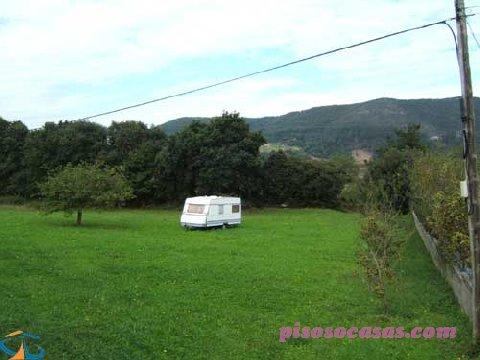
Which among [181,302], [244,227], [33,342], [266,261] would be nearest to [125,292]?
[181,302]

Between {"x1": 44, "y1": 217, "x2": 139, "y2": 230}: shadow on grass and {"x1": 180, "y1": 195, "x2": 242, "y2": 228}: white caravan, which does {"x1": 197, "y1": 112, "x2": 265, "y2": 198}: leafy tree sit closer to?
{"x1": 180, "y1": 195, "x2": 242, "y2": 228}: white caravan

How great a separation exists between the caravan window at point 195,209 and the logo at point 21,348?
864 inches

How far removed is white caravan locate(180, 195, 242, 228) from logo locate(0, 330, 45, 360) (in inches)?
851

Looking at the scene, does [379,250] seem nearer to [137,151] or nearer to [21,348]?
[21,348]

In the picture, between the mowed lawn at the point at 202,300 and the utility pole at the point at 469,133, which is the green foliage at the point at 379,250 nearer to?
the mowed lawn at the point at 202,300

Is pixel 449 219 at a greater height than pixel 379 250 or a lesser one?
greater

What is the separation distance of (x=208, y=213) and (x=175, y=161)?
18329 millimetres

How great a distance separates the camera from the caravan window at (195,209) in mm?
30716

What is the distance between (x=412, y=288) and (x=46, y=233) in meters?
18.2

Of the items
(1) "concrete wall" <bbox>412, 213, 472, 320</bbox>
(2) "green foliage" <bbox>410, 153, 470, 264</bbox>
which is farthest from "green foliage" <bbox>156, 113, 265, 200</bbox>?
(1) "concrete wall" <bbox>412, 213, 472, 320</bbox>

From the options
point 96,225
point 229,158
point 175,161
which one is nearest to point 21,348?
point 96,225

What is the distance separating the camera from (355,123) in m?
115

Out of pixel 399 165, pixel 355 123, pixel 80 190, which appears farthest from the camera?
pixel 355 123

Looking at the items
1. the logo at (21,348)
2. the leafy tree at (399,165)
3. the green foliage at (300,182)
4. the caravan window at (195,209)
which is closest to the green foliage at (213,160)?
the green foliage at (300,182)
